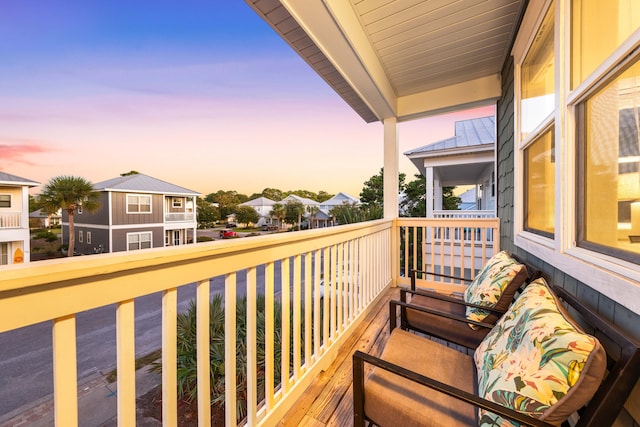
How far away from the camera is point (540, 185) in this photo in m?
1.87

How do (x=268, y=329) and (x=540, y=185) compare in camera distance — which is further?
(x=540, y=185)

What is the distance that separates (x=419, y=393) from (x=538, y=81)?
2.11 meters

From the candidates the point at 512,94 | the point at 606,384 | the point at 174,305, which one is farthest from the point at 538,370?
the point at 512,94

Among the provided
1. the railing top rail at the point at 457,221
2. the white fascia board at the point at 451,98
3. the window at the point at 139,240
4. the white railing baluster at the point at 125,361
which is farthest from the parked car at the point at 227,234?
the white fascia board at the point at 451,98

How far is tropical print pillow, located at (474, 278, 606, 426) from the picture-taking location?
72 centimetres

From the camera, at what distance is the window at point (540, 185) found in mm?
1610

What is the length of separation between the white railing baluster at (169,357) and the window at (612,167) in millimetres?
1470

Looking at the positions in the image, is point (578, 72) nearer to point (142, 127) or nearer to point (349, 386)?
point (142, 127)

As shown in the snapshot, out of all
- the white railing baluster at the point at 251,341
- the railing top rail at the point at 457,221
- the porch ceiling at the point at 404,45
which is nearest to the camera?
the white railing baluster at the point at 251,341

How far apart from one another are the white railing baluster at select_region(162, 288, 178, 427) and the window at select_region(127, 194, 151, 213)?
0.48m

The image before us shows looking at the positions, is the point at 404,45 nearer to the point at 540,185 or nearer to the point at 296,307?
the point at 540,185

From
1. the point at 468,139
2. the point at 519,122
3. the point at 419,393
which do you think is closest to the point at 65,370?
the point at 419,393

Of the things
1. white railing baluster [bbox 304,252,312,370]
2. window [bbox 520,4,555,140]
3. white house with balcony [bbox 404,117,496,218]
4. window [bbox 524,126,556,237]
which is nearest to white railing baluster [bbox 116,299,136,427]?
white railing baluster [bbox 304,252,312,370]

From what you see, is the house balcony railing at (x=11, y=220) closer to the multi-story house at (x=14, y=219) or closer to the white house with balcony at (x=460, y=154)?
the multi-story house at (x=14, y=219)
